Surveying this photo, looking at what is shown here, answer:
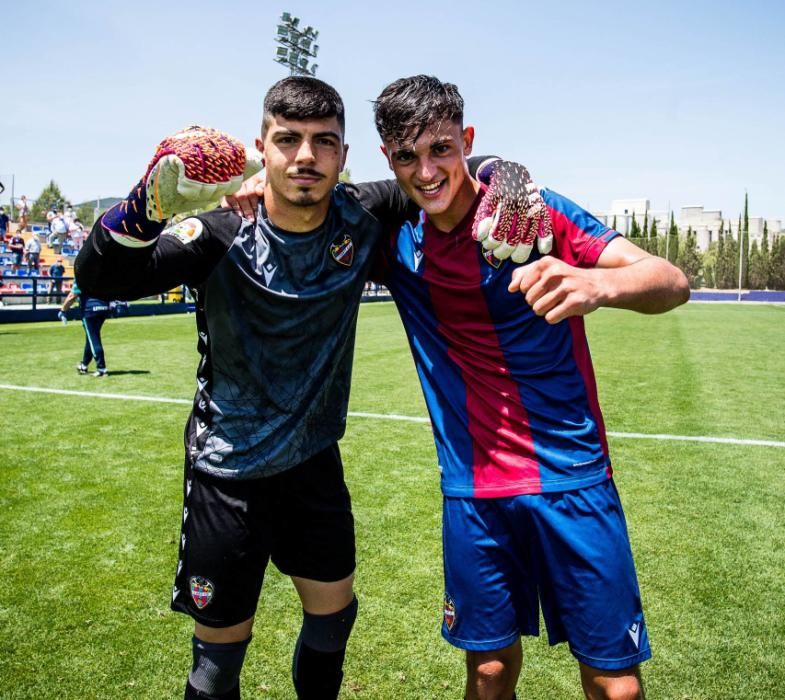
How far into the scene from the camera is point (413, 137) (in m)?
2.29

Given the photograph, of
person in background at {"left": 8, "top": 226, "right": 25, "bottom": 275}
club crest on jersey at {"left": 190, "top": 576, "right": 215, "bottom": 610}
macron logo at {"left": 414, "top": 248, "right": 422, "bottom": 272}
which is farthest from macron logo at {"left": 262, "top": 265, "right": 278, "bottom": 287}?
person in background at {"left": 8, "top": 226, "right": 25, "bottom": 275}

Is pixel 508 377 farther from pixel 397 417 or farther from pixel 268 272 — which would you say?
pixel 397 417

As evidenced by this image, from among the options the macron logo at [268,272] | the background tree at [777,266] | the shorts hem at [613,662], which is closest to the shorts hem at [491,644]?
the shorts hem at [613,662]

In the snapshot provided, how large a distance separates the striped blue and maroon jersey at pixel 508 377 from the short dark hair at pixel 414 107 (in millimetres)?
315

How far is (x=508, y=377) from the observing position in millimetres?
2258

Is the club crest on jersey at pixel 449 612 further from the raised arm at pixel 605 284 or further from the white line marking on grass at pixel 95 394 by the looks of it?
the white line marking on grass at pixel 95 394

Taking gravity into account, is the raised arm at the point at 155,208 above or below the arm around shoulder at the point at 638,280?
above

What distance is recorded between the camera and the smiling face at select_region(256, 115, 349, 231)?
2.38 meters

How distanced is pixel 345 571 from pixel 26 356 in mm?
11678

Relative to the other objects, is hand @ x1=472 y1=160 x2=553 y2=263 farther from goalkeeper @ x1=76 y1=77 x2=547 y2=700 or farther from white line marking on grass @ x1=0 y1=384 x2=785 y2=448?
white line marking on grass @ x1=0 y1=384 x2=785 y2=448

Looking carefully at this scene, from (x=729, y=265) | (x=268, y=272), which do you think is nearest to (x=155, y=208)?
(x=268, y=272)

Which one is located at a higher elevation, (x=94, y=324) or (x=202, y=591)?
(x=94, y=324)

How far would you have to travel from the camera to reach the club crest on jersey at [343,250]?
8.19 ft

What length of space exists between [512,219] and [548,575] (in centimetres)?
109
